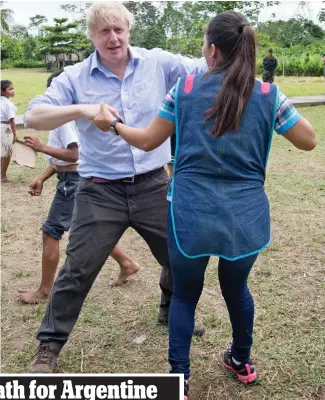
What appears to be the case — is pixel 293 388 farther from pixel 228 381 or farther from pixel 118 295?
pixel 118 295

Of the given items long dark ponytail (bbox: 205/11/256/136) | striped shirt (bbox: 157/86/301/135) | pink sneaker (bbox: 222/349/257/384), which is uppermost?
long dark ponytail (bbox: 205/11/256/136)

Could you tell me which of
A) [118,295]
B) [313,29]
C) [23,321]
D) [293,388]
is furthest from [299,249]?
[313,29]

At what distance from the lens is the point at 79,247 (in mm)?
2676

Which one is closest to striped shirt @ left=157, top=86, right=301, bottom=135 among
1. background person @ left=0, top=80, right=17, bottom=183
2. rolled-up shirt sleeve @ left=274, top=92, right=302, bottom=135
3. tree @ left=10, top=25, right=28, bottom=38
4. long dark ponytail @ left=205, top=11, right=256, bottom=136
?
rolled-up shirt sleeve @ left=274, top=92, right=302, bottom=135

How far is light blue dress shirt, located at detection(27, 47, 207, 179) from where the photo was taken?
8.71 feet

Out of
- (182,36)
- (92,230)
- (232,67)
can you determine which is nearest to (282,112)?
(232,67)

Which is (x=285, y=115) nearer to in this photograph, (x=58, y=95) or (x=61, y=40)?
(x=58, y=95)

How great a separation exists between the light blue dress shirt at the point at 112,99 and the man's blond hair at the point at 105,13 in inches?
6.4

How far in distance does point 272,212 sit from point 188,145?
3369 millimetres

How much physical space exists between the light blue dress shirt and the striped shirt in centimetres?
58

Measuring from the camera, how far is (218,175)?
212cm

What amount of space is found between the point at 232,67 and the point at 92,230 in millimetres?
1119

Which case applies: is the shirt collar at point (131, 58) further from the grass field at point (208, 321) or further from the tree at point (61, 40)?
the tree at point (61, 40)

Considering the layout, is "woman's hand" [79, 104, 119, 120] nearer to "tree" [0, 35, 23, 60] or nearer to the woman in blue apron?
the woman in blue apron
